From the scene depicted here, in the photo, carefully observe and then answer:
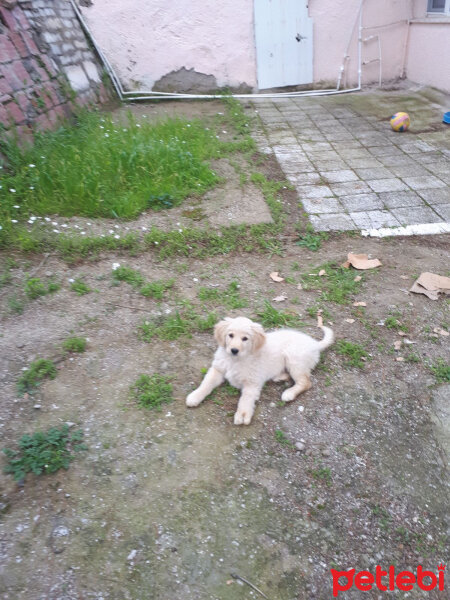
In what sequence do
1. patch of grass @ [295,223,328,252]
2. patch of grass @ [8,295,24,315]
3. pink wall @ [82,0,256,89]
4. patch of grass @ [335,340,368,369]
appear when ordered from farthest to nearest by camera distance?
1. pink wall @ [82,0,256,89]
2. patch of grass @ [295,223,328,252]
3. patch of grass @ [8,295,24,315]
4. patch of grass @ [335,340,368,369]

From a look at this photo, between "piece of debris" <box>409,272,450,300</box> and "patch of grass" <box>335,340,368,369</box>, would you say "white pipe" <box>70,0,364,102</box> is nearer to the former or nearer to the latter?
"piece of debris" <box>409,272,450,300</box>

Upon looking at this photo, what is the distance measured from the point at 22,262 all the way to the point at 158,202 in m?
1.58

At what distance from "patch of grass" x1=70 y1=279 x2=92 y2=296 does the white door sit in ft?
22.5

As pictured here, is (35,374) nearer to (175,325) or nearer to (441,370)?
(175,325)

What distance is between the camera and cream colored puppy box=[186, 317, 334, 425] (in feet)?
8.55

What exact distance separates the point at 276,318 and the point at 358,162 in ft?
11.8

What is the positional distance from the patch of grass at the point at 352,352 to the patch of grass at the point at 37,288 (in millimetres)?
2381

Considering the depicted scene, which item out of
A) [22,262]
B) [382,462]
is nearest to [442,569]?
[382,462]

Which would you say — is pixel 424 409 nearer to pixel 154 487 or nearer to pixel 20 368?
pixel 154 487

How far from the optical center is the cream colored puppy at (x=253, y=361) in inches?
103

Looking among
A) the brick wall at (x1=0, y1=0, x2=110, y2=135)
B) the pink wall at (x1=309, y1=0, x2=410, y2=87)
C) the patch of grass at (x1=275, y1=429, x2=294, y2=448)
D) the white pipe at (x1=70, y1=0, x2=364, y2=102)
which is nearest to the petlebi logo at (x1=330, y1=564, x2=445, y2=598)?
the patch of grass at (x1=275, y1=429, x2=294, y2=448)

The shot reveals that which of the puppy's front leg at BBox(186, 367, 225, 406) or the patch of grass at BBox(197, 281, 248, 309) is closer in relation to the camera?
the puppy's front leg at BBox(186, 367, 225, 406)

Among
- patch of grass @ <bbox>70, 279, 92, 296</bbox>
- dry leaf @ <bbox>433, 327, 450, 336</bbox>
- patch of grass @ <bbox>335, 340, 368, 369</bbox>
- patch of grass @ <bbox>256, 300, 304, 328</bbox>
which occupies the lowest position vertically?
dry leaf @ <bbox>433, 327, 450, 336</bbox>

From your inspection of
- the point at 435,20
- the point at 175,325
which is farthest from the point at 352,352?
the point at 435,20
